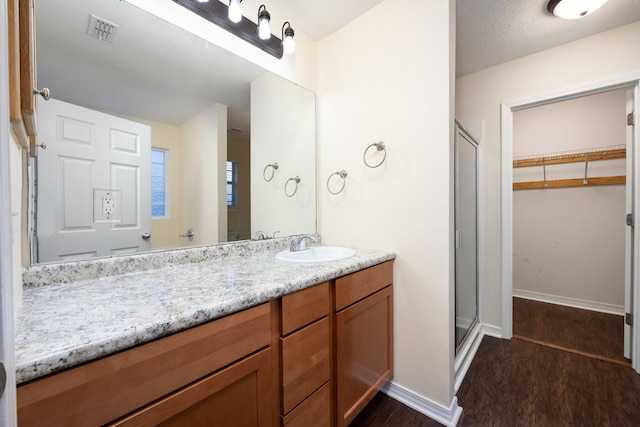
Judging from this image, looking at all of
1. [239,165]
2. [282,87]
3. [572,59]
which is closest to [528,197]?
[572,59]

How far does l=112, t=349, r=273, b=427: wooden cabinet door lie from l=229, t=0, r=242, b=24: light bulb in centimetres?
158

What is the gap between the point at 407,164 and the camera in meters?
1.49

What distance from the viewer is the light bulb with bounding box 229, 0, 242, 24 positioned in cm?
130

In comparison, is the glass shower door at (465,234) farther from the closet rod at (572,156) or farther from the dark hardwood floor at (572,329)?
the closet rod at (572,156)

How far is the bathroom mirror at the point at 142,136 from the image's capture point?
948 mm

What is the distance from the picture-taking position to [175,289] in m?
0.85

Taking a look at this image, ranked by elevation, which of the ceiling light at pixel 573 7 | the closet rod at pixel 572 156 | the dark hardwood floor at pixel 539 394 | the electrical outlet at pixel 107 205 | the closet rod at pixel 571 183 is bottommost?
the dark hardwood floor at pixel 539 394

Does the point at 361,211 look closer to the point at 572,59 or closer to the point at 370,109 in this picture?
→ the point at 370,109

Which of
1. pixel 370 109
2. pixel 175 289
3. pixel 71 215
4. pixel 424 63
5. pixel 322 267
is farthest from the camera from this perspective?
pixel 370 109

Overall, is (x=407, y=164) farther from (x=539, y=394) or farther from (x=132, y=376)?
(x=539, y=394)

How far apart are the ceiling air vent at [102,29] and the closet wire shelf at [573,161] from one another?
3.94 meters

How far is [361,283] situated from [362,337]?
0.27 metres

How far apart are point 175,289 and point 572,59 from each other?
10.2ft

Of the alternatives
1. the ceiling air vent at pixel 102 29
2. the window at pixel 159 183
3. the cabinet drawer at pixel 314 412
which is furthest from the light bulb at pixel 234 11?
the cabinet drawer at pixel 314 412
